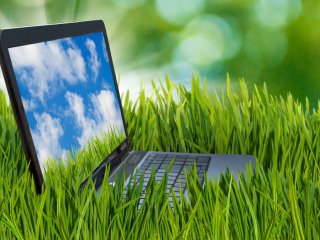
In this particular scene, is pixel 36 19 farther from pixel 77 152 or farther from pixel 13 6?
pixel 77 152

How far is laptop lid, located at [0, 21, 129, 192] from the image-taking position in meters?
0.83

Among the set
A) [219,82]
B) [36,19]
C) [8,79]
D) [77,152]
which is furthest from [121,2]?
[8,79]

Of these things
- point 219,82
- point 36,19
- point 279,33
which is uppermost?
point 36,19

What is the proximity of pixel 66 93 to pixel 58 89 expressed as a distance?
0.03 meters

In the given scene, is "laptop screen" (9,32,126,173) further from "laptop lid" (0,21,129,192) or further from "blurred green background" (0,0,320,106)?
"blurred green background" (0,0,320,106)

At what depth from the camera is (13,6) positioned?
6.96 feet

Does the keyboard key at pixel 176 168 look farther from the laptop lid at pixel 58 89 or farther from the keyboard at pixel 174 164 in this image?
the laptop lid at pixel 58 89

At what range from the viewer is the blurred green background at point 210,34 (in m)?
2.12

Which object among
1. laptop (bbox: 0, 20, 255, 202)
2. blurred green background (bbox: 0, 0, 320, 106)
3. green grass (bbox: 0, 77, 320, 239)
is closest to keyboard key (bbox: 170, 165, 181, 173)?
laptop (bbox: 0, 20, 255, 202)

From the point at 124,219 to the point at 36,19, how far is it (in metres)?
1.51

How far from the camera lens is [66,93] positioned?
3.30 feet

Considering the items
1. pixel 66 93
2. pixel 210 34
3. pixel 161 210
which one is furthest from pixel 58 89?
pixel 210 34

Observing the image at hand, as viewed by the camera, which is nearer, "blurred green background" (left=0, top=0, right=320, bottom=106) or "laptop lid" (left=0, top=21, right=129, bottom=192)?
"laptop lid" (left=0, top=21, right=129, bottom=192)

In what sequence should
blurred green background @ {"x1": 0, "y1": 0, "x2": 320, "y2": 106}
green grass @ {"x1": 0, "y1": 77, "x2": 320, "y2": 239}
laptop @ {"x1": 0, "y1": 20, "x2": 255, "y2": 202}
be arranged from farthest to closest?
blurred green background @ {"x1": 0, "y1": 0, "x2": 320, "y2": 106} < laptop @ {"x1": 0, "y1": 20, "x2": 255, "y2": 202} < green grass @ {"x1": 0, "y1": 77, "x2": 320, "y2": 239}
